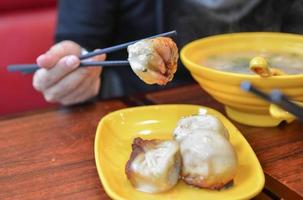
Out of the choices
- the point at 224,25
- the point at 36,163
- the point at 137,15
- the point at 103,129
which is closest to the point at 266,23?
the point at 224,25

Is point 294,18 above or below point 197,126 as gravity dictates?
below

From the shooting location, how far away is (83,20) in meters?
1.46

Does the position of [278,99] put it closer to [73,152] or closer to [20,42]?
[73,152]

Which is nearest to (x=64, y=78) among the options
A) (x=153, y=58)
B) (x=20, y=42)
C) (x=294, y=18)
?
(x=153, y=58)

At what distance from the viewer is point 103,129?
88 centimetres

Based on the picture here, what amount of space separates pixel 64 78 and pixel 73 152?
307mm

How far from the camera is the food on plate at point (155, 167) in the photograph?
68cm

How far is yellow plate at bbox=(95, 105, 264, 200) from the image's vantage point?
2.27ft

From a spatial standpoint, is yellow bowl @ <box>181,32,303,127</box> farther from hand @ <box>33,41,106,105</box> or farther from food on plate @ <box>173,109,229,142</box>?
hand @ <box>33,41,106,105</box>

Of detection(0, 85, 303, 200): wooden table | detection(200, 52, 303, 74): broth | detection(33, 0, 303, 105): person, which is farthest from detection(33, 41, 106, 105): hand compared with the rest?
detection(200, 52, 303, 74): broth

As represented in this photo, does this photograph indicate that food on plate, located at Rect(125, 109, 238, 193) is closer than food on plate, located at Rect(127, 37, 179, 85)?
Yes

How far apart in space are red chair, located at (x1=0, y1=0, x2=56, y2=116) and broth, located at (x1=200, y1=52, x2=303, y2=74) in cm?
90

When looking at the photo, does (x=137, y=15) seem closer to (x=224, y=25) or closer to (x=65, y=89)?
(x=224, y=25)

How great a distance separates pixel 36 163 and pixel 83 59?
0.30 metres
